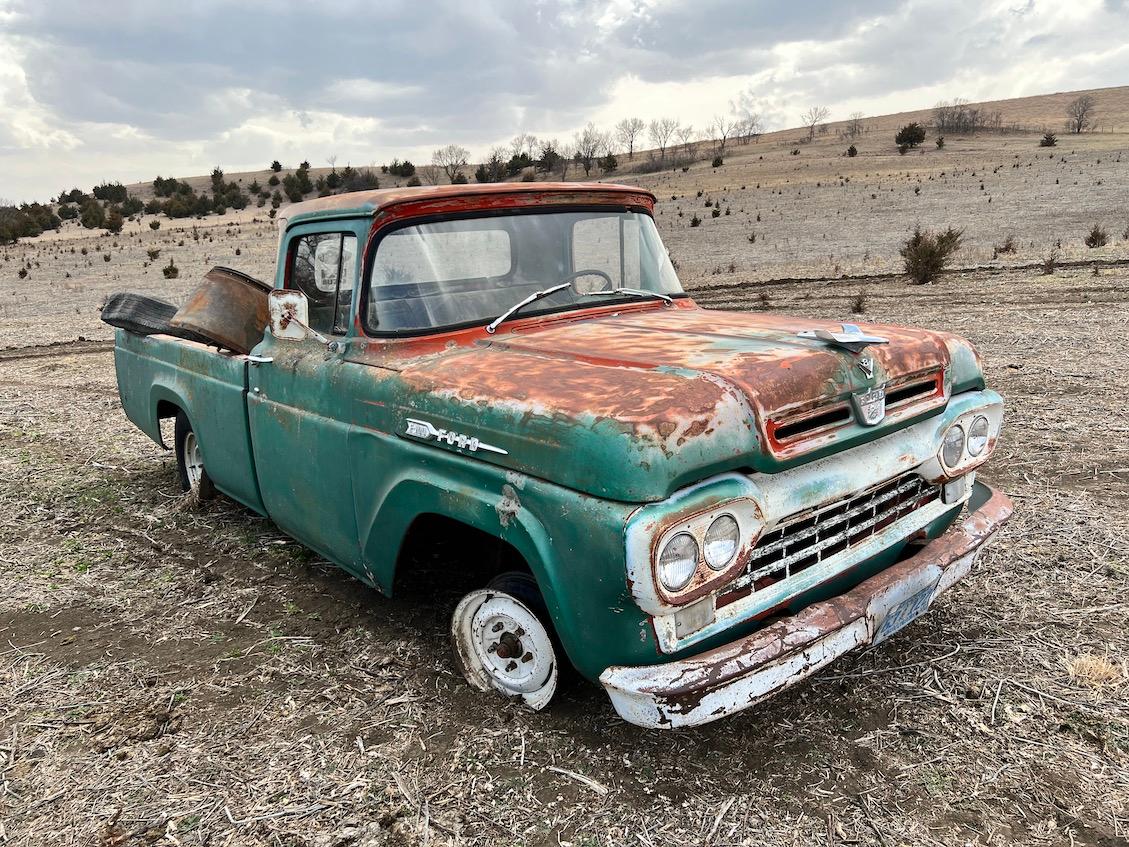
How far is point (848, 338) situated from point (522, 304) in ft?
4.28

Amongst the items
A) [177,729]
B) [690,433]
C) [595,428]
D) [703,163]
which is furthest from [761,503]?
[703,163]

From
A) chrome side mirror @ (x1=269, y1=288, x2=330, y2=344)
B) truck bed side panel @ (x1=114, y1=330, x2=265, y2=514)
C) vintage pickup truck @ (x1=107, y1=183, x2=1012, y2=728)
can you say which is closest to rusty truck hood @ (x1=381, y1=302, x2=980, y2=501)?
vintage pickup truck @ (x1=107, y1=183, x2=1012, y2=728)

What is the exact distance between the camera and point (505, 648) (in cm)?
274

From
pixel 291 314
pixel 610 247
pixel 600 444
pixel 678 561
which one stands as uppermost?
pixel 610 247

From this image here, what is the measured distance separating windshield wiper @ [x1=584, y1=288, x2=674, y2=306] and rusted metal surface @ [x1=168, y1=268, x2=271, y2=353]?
1977 mm

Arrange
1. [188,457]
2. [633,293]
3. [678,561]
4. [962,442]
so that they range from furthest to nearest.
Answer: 1. [188,457]
2. [633,293]
3. [962,442]
4. [678,561]

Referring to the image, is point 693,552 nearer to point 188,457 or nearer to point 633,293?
point 633,293

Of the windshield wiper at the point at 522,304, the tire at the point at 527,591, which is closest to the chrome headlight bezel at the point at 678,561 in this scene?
the tire at the point at 527,591

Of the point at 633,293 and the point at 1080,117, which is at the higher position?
the point at 1080,117

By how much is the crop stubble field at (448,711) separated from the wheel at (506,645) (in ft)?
0.32

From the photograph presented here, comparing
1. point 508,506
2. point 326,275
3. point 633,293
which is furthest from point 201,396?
point 508,506

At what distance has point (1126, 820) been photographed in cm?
226

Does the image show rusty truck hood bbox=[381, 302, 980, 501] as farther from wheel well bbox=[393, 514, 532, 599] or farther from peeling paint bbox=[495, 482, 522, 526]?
wheel well bbox=[393, 514, 532, 599]

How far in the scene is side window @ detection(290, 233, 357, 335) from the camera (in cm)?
329
